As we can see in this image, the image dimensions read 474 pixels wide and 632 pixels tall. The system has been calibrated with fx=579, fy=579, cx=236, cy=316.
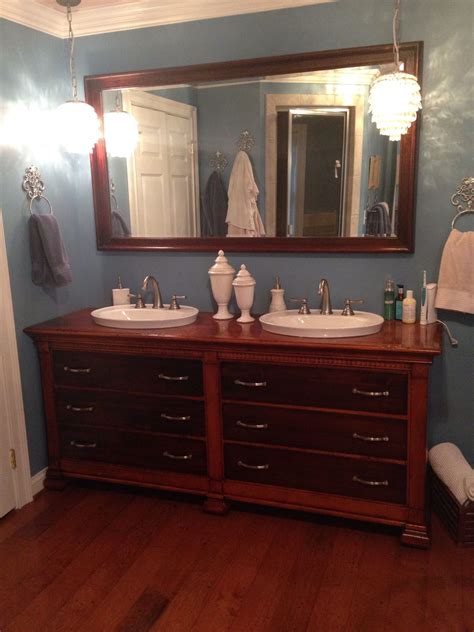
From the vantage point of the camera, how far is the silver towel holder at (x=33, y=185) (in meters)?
2.64

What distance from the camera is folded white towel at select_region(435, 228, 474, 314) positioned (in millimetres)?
2408

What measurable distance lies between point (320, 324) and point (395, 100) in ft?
3.15

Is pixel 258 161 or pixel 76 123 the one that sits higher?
pixel 76 123

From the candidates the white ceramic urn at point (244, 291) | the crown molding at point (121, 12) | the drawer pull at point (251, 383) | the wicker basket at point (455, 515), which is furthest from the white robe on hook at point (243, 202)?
the wicker basket at point (455, 515)

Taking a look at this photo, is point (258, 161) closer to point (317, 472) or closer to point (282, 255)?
point (282, 255)

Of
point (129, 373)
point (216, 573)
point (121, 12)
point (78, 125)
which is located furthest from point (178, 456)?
point (121, 12)

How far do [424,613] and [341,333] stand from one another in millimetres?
1008

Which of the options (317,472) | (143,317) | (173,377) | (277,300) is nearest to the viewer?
(317,472)

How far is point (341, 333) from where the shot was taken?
2.27 meters

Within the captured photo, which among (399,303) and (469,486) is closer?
(469,486)

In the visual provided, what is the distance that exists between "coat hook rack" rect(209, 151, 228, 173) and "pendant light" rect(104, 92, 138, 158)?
1.37 ft

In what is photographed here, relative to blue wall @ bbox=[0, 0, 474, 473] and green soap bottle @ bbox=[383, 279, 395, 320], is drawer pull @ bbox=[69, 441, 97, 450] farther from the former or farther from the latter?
green soap bottle @ bbox=[383, 279, 395, 320]

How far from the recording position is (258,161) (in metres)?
2.69

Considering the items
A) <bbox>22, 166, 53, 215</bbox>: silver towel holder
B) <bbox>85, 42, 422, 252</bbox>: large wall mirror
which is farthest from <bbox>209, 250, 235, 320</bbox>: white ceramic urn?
<bbox>22, 166, 53, 215</bbox>: silver towel holder
